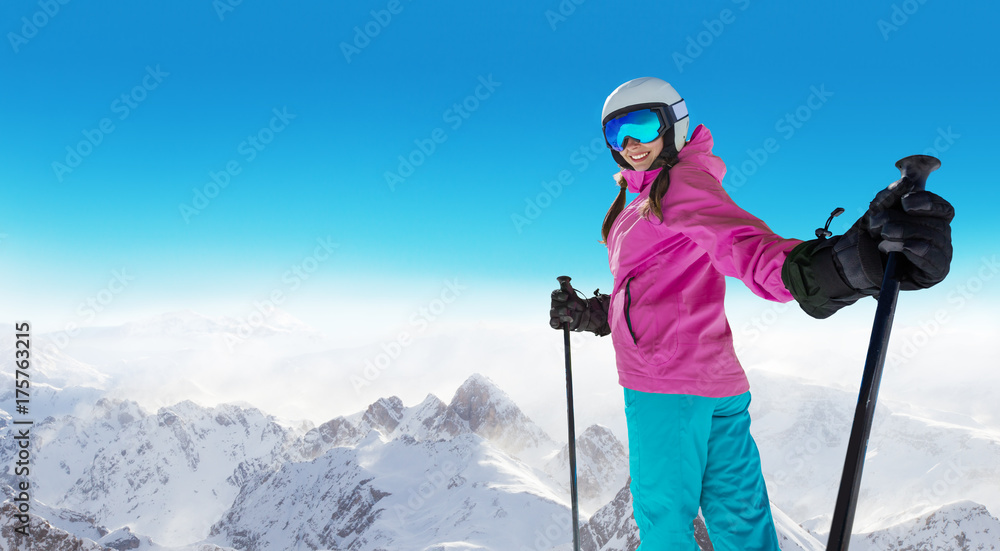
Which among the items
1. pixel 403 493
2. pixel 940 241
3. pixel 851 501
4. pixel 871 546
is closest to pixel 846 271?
pixel 940 241

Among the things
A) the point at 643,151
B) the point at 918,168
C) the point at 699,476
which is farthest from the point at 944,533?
the point at 918,168

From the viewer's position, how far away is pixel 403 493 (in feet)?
616

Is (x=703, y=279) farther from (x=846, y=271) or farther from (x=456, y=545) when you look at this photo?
(x=456, y=545)

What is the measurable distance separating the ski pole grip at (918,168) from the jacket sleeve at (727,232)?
0.40m

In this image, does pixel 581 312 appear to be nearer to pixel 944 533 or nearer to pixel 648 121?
pixel 648 121

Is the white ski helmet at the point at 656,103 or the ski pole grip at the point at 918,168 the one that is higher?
the white ski helmet at the point at 656,103

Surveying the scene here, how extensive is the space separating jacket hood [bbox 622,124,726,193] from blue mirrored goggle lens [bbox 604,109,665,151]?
21 centimetres

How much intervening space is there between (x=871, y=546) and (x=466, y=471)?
114 meters

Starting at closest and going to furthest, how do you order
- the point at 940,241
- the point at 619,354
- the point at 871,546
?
the point at 940,241, the point at 619,354, the point at 871,546

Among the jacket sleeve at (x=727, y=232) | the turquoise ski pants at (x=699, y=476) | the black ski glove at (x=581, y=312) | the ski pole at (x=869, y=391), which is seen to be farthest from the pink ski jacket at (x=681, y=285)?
the black ski glove at (x=581, y=312)

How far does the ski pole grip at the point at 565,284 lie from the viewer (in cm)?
413

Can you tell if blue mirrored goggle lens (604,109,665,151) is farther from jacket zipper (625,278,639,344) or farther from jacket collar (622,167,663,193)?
jacket zipper (625,278,639,344)

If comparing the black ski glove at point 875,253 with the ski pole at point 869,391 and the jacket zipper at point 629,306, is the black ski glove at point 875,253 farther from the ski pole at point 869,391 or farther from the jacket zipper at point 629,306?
the jacket zipper at point 629,306

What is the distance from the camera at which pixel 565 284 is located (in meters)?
4.18
